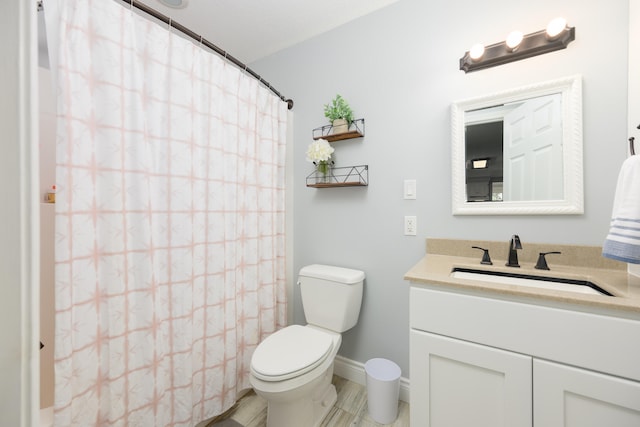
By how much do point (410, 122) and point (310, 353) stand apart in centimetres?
141

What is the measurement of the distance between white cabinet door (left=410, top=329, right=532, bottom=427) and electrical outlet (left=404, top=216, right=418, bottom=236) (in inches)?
25.4

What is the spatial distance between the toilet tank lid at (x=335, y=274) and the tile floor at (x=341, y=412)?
2.39ft

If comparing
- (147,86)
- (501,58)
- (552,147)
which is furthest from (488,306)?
(147,86)

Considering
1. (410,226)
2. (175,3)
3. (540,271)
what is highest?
(175,3)

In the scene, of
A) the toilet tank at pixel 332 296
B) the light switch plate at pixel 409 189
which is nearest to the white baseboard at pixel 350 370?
the toilet tank at pixel 332 296

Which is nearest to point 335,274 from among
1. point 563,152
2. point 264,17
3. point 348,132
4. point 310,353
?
point 310,353

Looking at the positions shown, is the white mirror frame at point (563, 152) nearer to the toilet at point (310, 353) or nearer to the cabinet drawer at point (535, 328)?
the cabinet drawer at point (535, 328)

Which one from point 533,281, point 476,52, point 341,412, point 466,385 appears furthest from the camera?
point 341,412

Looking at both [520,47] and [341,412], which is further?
[341,412]

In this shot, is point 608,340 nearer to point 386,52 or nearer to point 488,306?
point 488,306

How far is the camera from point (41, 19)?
1107 millimetres

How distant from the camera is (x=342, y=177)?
5.74ft

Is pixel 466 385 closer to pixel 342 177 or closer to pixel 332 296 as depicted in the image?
pixel 332 296

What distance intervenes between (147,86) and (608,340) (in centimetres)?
193
